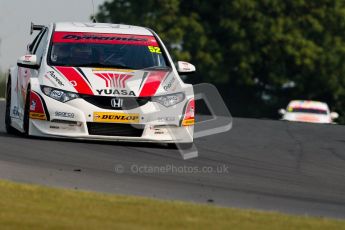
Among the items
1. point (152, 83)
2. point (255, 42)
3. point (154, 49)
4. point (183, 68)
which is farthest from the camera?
point (255, 42)

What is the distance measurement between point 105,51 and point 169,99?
137 centimetres

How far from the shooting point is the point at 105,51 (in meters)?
14.5

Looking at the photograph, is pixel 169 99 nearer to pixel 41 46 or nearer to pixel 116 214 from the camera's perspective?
pixel 41 46

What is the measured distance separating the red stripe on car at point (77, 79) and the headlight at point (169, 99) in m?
0.80

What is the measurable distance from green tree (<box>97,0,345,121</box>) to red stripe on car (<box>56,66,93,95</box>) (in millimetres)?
40102

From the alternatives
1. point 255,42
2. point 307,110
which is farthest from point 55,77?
point 255,42

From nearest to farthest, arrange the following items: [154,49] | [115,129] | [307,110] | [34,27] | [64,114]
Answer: [64,114] → [115,129] → [154,49] → [34,27] → [307,110]

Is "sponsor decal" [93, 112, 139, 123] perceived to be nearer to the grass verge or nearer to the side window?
the side window

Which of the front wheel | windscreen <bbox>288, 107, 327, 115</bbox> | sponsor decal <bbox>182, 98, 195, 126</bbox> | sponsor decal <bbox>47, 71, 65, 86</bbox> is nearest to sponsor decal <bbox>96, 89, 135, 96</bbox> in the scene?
sponsor decal <bbox>47, 71, 65, 86</bbox>

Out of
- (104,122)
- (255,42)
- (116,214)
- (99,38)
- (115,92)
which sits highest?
(116,214)

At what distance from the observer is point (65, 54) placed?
1439cm

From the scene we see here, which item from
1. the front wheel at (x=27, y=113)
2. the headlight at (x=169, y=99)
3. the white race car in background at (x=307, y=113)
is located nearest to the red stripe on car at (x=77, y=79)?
the front wheel at (x=27, y=113)

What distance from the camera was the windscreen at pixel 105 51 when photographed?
14273 millimetres

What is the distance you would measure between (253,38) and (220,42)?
6.99 ft
